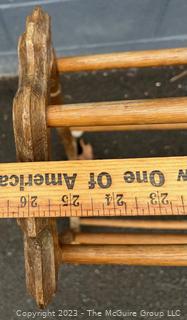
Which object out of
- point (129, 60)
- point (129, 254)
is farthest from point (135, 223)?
point (129, 60)

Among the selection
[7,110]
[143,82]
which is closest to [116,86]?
[143,82]

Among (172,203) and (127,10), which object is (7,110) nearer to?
(127,10)

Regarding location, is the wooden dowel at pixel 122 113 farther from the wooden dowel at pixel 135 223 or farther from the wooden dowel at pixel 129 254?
the wooden dowel at pixel 135 223

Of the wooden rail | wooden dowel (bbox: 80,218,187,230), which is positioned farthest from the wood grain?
wooden dowel (bbox: 80,218,187,230)

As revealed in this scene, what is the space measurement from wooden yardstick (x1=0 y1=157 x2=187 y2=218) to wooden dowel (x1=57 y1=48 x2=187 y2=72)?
0.19 m

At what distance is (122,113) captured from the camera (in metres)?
0.58

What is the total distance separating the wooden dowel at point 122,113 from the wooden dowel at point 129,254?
0.22 metres

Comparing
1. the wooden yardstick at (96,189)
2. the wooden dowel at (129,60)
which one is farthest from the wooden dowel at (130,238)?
the wooden dowel at (129,60)

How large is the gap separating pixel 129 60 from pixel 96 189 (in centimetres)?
25

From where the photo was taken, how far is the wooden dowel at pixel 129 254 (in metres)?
0.62

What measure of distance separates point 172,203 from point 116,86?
0.76 m

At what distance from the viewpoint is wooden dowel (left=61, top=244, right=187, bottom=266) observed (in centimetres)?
62

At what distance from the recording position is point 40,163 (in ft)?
1.95

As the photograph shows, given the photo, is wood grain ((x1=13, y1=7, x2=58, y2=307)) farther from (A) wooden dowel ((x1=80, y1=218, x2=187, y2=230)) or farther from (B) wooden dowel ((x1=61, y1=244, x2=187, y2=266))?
(A) wooden dowel ((x1=80, y1=218, x2=187, y2=230))
